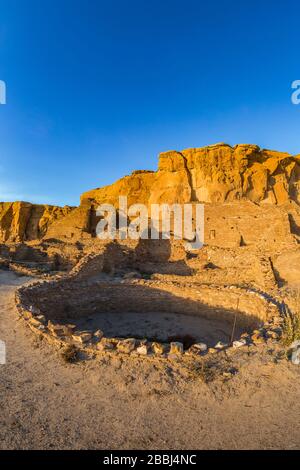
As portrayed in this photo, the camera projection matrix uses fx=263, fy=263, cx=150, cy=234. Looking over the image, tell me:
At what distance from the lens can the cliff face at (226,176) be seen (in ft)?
94.1

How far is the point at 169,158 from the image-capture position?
30.3 meters

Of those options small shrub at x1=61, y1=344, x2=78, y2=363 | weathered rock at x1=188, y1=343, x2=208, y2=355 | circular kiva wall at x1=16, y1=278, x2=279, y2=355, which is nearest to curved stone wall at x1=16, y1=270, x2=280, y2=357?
circular kiva wall at x1=16, y1=278, x2=279, y2=355

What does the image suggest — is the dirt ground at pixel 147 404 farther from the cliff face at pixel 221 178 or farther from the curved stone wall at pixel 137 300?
the cliff face at pixel 221 178

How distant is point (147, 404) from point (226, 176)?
28.0 m

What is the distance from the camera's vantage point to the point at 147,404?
12.4 feet

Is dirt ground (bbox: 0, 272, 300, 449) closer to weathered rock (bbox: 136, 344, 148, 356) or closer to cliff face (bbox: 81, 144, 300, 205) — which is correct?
weathered rock (bbox: 136, 344, 148, 356)

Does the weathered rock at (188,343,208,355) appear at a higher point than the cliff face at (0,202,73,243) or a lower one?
lower

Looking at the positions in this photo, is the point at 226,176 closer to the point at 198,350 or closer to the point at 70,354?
the point at 198,350

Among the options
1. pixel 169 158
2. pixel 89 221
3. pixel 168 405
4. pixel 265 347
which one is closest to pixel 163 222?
pixel 89 221

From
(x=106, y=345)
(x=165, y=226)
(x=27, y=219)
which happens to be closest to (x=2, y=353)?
(x=106, y=345)

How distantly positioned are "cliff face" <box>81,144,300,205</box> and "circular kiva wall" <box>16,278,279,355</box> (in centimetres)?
1976

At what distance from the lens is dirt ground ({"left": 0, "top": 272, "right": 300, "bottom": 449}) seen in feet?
10.3

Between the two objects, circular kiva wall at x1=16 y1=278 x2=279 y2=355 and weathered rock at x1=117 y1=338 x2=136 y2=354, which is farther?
circular kiva wall at x1=16 y1=278 x2=279 y2=355

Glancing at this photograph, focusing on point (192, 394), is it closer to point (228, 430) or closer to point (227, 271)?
point (228, 430)
